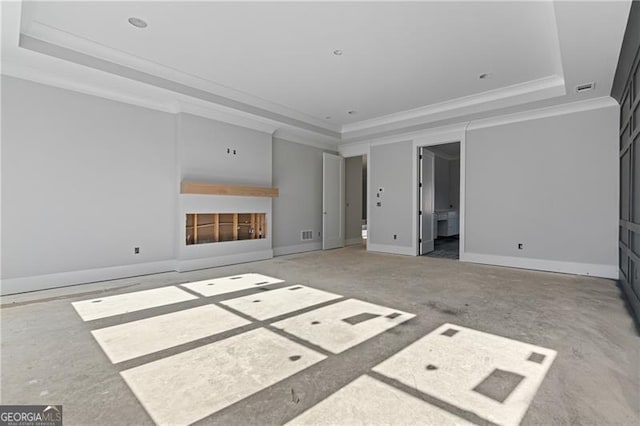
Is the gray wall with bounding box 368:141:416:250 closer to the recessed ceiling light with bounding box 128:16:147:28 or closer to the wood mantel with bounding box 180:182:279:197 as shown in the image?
the wood mantel with bounding box 180:182:279:197

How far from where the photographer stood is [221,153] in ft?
19.3

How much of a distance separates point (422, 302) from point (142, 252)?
4.26 meters

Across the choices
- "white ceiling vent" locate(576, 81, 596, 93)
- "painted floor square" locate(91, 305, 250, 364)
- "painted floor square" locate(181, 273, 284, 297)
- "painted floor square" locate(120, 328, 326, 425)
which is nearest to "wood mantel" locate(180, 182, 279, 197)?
"painted floor square" locate(181, 273, 284, 297)

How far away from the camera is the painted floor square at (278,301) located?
3.21 meters

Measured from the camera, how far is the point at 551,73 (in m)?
4.48

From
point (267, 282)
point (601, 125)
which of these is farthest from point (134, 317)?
point (601, 125)

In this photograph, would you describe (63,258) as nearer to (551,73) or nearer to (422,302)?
(422,302)

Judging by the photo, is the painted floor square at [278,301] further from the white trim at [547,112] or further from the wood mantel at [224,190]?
the white trim at [547,112]

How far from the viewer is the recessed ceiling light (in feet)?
10.5

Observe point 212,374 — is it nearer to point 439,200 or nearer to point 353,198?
point 353,198

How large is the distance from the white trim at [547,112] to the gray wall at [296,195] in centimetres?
362

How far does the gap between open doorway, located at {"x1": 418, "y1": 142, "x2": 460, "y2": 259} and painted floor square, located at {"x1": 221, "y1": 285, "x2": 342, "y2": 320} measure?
13.0 ft

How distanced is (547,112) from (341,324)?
17.1ft

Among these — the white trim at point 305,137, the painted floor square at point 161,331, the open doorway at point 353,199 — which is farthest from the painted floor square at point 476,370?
the open doorway at point 353,199
